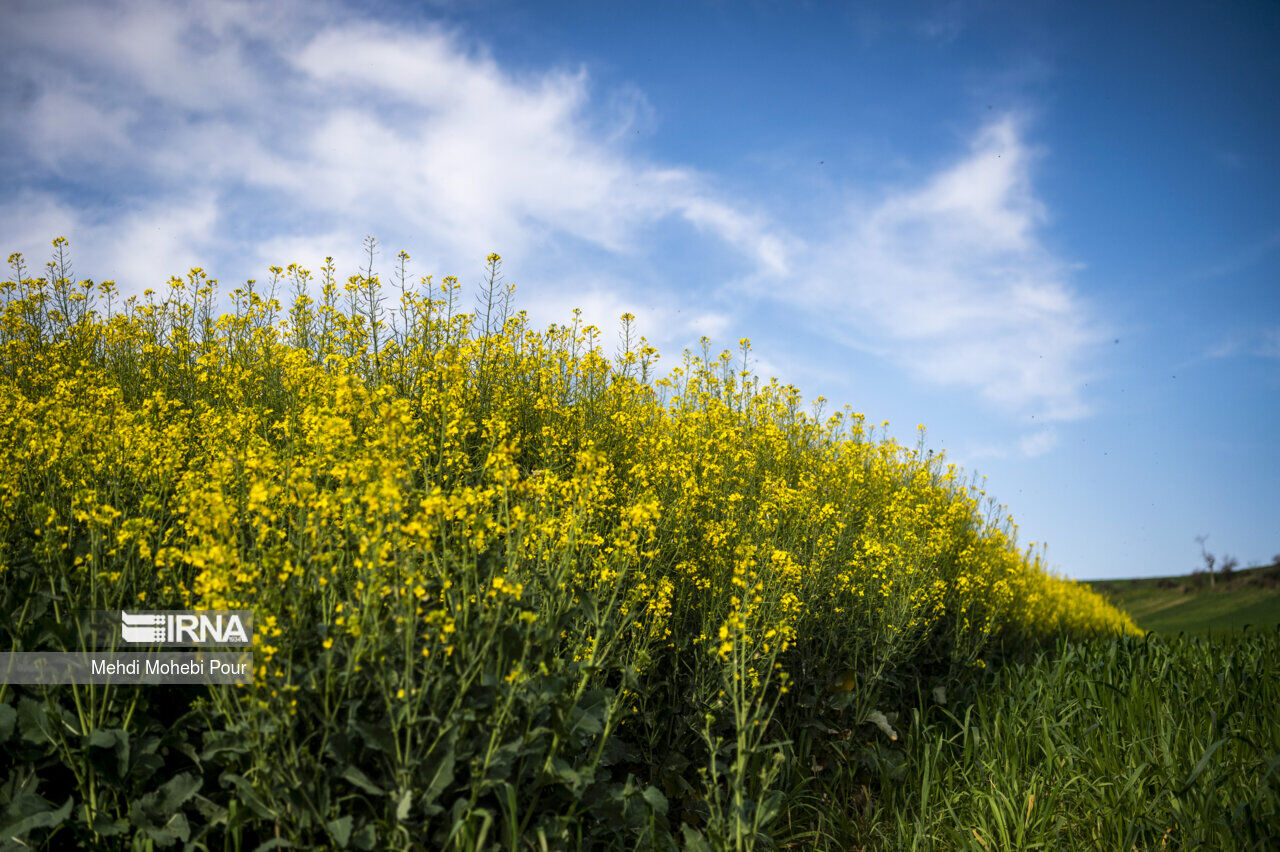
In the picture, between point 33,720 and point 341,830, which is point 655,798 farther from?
point 33,720

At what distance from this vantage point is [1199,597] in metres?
25.6

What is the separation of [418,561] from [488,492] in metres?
0.52

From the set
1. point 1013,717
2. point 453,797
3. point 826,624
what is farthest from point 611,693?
point 1013,717

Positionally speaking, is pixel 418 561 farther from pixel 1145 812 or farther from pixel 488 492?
pixel 1145 812

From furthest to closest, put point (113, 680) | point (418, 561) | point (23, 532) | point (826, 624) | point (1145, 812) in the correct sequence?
point (826, 624) < point (1145, 812) < point (23, 532) < point (418, 561) < point (113, 680)

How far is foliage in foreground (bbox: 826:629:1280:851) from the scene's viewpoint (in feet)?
13.1

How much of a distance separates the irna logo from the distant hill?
893 inches

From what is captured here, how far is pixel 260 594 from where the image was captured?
2.66 m

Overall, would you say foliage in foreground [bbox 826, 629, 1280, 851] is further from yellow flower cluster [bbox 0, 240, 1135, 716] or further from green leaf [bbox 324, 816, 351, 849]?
green leaf [bbox 324, 816, 351, 849]

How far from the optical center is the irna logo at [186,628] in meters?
2.79

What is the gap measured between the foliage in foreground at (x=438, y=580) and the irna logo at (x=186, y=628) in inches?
4.1

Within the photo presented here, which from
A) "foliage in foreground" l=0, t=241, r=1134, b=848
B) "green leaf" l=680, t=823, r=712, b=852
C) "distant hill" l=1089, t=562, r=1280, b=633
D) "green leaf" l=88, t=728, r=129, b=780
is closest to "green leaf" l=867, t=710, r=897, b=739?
"foliage in foreground" l=0, t=241, r=1134, b=848

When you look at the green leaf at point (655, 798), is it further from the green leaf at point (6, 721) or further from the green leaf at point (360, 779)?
the green leaf at point (6, 721)

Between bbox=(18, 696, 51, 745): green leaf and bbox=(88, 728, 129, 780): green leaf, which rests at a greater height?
bbox=(18, 696, 51, 745): green leaf
